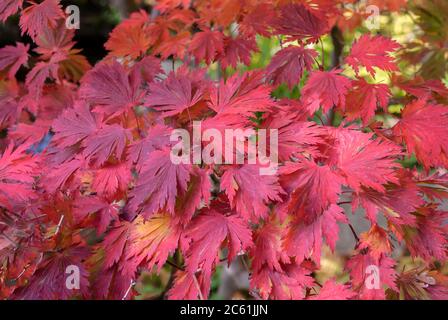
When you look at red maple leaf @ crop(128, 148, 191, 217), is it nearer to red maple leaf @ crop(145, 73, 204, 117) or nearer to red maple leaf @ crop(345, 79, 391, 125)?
red maple leaf @ crop(145, 73, 204, 117)

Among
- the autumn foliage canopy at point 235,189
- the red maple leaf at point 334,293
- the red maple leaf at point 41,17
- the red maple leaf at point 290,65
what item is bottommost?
the red maple leaf at point 334,293

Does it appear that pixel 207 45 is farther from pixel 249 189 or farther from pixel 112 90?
pixel 249 189

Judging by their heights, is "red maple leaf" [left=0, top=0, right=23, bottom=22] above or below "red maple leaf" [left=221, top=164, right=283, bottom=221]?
above

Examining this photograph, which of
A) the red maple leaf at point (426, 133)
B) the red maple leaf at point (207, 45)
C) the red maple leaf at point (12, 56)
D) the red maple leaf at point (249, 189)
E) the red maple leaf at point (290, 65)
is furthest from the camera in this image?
the red maple leaf at point (12, 56)

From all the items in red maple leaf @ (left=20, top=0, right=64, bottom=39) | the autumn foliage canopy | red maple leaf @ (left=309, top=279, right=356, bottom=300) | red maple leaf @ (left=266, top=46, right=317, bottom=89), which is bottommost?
red maple leaf @ (left=309, top=279, right=356, bottom=300)

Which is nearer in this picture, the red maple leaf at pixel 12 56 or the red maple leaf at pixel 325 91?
the red maple leaf at pixel 325 91

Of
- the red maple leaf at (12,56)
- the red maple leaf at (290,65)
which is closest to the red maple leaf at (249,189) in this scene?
the red maple leaf at (290,65)

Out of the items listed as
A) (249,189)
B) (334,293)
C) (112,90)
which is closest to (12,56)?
(112,90)

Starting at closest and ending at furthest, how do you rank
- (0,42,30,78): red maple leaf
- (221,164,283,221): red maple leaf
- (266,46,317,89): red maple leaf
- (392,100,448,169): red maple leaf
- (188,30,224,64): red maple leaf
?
(221,164,283,221): red maple leaf, (392,100,448,169): red maple leaf, (266,46,317,89): red maple leaf, (188,30,224,64): red maple leaf, (0,42,30,78): red maple leaf

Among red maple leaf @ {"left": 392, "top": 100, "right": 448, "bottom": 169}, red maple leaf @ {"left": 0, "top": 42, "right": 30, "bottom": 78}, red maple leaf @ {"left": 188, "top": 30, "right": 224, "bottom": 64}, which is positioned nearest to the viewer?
red maple leaf @ {"left": 392, "top": 100, "right": 448, "bottom": 169}

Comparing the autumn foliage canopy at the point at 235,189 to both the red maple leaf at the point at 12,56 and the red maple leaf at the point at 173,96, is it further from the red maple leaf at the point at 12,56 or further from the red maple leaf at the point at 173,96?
the red maple leaf at the point at 12,56

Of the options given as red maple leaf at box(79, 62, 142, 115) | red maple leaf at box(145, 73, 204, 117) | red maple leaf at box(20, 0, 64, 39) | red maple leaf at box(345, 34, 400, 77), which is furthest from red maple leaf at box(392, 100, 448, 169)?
red maple leaf at box(20, 0, 64, 39)
